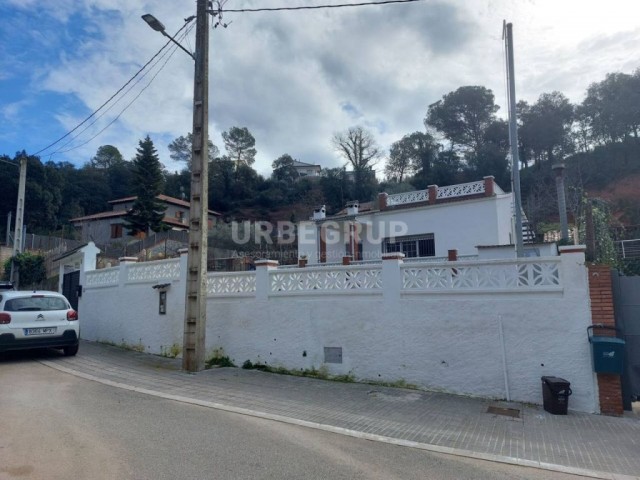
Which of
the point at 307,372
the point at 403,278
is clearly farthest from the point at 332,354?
the point at 403,278

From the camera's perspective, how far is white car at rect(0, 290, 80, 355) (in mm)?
8430

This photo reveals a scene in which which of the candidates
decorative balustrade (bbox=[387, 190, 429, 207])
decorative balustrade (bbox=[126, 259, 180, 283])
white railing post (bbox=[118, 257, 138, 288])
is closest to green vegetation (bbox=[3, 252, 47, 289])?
white railing post (bbox=[118, 257, 138, 288])

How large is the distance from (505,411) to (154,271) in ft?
27.8

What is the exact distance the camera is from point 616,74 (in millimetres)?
41750

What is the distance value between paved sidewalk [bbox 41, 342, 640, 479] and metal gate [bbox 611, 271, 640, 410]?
1.47 feet

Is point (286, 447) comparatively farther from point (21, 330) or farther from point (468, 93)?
point (468, 93)

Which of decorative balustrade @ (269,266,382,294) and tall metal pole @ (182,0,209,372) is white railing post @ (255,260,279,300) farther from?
tall metal pole @ (182,0,209,372)

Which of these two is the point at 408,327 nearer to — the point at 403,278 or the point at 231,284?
the point at 403,278

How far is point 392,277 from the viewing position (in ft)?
25.6

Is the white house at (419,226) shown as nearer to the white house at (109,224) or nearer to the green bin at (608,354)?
the green bin at (608,354)

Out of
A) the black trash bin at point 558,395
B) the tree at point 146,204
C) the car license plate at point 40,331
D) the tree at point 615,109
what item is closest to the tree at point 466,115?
the tree at point 615,109

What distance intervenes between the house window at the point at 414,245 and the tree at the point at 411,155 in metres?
21.0

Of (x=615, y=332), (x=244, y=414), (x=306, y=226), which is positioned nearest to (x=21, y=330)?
(x=244, y=414)

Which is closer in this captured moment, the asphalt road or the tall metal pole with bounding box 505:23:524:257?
the asphalt road
